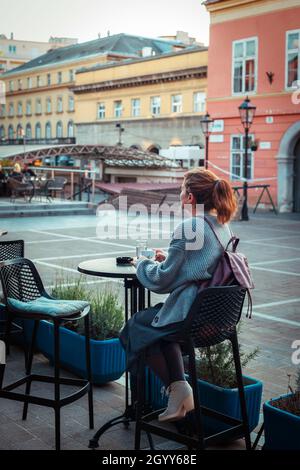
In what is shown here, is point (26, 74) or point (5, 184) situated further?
point (26, 74)

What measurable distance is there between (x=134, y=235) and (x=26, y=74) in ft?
202

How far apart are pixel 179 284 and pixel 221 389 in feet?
2.45

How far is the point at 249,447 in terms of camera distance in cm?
396

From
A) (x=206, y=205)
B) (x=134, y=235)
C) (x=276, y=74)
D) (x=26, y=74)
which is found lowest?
(x=134, y=235)

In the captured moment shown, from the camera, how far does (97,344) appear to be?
5133mm

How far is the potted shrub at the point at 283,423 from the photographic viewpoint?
3627 millimetres

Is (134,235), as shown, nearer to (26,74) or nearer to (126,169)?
(126,169)

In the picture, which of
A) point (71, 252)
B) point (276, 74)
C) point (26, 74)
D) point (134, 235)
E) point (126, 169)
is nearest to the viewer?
point (71, 252)

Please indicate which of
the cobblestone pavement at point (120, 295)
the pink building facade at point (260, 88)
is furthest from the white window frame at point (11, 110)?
the cobblestone pavement at point (120, 295)

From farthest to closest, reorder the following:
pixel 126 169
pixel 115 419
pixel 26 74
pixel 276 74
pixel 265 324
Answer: pixel 26 74, pixel 126 169, pixel 276 74, pixel 265 324, pixel 115 419

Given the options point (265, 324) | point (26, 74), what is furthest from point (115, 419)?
point (26, 74)

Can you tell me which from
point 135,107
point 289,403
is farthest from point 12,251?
point 135,107

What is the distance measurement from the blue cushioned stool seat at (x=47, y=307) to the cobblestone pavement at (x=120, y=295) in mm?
751

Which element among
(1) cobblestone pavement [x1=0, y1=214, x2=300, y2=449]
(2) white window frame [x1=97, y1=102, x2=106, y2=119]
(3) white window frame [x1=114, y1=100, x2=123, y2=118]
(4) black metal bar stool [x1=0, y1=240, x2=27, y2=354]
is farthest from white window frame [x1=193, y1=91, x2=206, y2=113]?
(4) black metal bar stool [x1=0, y1=240, x2=27, y2=354]
